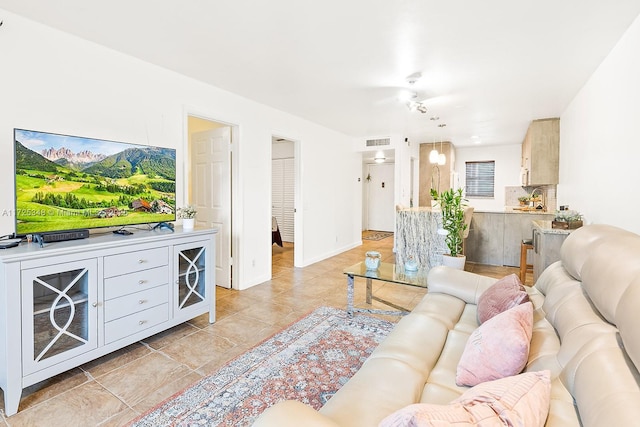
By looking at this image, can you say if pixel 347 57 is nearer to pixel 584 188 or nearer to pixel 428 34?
pixel 428 34

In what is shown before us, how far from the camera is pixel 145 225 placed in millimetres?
2951

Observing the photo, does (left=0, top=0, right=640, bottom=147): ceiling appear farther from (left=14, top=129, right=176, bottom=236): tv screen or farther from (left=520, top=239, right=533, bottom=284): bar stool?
(left=520, top=239, right=533, bottom=284): bar stool

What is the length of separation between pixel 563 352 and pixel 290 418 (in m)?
1.08

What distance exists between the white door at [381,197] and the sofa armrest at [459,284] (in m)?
7.07

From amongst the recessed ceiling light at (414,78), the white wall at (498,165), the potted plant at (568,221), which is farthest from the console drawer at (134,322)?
the white wall at (498,165)

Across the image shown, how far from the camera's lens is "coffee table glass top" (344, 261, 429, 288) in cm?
282

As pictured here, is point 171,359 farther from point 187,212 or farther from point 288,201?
point 288,201

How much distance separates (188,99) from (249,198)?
1.38 m

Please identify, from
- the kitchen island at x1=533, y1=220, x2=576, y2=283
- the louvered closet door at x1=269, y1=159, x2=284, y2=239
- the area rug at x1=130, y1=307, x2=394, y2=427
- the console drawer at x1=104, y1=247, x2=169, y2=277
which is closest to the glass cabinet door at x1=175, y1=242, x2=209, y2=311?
Answer: the console drawer at x1=104, y1=247, x2=169, y2=277

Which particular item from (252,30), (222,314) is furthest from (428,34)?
(222,314)

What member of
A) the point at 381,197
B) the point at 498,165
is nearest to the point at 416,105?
the point at 498,165

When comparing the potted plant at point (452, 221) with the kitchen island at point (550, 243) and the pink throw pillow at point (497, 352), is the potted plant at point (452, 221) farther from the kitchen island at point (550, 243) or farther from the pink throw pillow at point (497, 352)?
the pink throw pillow at point (497, 352)

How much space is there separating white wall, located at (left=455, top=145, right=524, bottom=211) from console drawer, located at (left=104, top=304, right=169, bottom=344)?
7.99m

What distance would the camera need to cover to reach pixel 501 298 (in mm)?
1744
